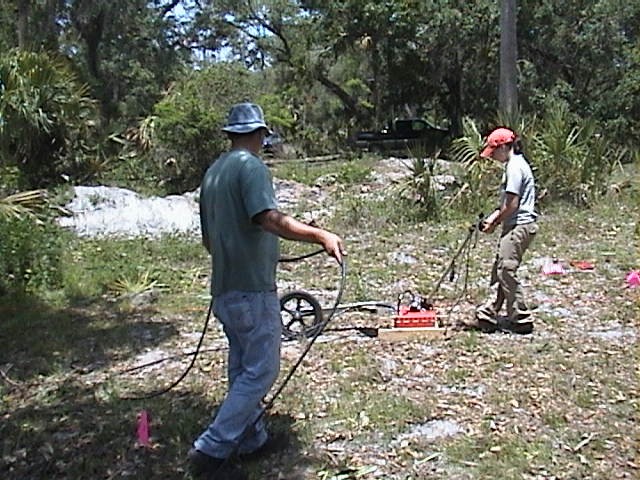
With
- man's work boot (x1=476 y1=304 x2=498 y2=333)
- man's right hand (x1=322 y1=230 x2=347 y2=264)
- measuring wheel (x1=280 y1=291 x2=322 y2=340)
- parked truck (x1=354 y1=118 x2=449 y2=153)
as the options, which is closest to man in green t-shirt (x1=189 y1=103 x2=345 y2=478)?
man's right hand (x1=322 y1=230 x2=347 y2=264)

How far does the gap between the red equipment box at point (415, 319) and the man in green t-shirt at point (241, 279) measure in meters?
2.28

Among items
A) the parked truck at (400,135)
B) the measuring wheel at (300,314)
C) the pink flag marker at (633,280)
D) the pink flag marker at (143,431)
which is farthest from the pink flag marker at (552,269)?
the parked truck at (400,135)

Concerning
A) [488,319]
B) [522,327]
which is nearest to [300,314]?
[488,319]

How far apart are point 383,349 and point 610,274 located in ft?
9.95

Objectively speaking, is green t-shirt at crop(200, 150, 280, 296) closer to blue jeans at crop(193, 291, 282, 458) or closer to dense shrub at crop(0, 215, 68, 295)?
blue jeans at crop(193, 291, 282, 458)

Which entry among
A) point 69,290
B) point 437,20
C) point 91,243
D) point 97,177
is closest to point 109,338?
point 69,290

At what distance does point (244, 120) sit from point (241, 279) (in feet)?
2.23

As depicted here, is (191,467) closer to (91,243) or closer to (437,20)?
(91,243)

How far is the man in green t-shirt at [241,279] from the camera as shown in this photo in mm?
3406

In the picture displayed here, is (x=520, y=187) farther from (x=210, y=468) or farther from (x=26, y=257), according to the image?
(x=26, y=257)

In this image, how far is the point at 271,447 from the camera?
12.7 feet

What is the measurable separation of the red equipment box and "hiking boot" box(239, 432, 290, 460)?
1842 mm

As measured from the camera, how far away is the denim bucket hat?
11.5 feet

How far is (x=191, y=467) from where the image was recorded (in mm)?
3625
